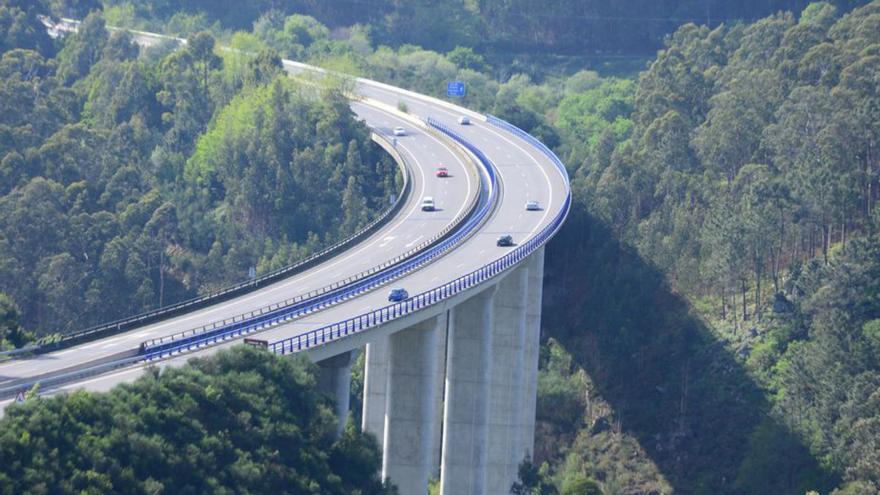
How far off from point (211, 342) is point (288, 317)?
26.3ft

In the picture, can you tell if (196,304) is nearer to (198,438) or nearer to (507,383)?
(198,438)

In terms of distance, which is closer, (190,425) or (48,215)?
(190,425)

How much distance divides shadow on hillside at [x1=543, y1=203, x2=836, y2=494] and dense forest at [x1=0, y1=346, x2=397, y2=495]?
115 ft

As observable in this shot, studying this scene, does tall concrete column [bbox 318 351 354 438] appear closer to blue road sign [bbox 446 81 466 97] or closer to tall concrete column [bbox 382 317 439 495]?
tall concrete column [bbox 382 317 439 495]

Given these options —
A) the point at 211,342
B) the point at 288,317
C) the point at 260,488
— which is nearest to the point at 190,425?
the point at 260,488

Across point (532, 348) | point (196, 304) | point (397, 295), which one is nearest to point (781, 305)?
point (532, 348)

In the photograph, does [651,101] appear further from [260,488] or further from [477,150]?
[260,488]

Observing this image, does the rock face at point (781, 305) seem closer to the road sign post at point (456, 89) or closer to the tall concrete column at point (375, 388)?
the tall concrete column at point (375, 388)

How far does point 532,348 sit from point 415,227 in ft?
39.7

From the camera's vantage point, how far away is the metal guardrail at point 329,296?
3474 inches

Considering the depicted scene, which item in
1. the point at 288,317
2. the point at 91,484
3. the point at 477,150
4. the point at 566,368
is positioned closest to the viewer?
A: the point at 91,484

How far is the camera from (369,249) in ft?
414

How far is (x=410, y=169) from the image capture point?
6117 inches

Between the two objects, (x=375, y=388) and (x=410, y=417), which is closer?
(x=410, y=417)
